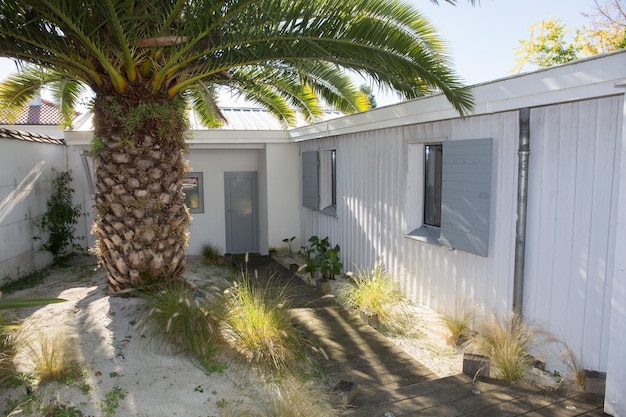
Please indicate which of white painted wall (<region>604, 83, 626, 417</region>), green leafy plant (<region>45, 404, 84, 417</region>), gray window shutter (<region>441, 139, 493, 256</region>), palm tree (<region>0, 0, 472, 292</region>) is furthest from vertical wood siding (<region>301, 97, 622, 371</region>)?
green leafy plant (<region>45, 404, 84, 417</region>)

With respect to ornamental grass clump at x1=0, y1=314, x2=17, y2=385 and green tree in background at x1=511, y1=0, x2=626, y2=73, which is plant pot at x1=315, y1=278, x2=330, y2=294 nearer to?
ornamental grass clump at x1=0, y1=314, x2=17, y2=385

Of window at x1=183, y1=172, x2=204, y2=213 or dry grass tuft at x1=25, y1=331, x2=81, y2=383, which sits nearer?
dry grass tuft at x1=25, y1=331, x2=81, y2=383

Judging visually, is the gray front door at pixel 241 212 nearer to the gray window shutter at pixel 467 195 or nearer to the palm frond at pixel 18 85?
the palm frond at pixel 18 85

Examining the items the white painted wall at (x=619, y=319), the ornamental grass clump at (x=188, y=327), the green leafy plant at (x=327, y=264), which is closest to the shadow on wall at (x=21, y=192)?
the ornamental grass clump at (x=188, y=327)

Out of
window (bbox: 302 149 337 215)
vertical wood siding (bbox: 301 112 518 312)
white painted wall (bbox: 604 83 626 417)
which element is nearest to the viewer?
white painted wall (bbox: 604 83 626 417)

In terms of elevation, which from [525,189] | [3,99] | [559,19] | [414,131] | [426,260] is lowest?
[426,260]

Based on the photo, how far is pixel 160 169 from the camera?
20.2ft

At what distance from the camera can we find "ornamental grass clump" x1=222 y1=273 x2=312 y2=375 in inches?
188

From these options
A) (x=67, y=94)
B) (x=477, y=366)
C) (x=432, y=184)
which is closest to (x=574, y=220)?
(x=477, y=366)

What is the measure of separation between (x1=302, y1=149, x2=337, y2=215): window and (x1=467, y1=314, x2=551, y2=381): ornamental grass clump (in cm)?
558

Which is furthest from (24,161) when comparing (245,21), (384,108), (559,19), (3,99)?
(559,19)

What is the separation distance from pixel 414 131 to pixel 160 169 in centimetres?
373

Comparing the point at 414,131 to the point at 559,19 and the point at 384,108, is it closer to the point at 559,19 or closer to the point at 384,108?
the point at 384,108

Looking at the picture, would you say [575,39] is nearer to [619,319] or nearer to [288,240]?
[288,240]
